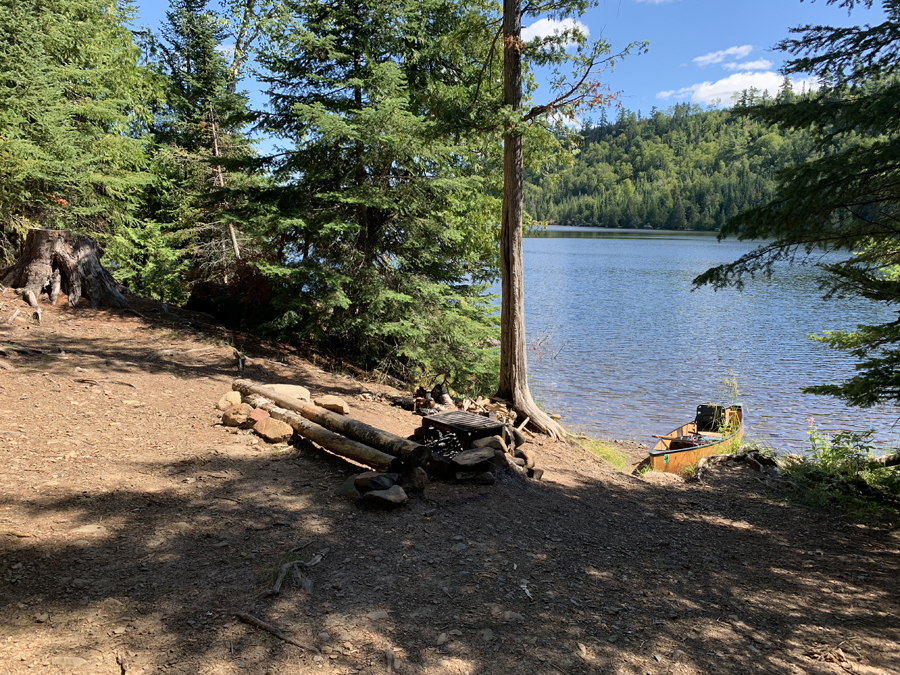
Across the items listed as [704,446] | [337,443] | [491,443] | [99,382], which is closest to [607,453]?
[704,446]

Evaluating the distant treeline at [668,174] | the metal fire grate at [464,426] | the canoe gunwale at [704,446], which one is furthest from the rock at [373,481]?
the distant treeline at [668,174]

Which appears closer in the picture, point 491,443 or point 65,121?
point 491,443

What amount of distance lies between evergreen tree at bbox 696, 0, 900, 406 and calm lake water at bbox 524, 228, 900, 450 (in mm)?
4276

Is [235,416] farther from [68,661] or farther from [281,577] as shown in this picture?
[68,661]

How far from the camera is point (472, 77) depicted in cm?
1167

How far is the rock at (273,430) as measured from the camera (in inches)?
234

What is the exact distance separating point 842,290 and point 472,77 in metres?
8.24

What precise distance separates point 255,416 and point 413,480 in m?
2.19

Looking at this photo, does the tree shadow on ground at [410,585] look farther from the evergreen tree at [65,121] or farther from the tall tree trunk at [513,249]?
the evergreen tree at [65,121]

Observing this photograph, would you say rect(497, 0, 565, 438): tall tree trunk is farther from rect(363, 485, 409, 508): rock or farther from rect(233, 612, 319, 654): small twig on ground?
rect(233, 612, 319, 654): small twig on ground

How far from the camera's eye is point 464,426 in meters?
6.38

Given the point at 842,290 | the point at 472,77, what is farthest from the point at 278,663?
the point at 472,77

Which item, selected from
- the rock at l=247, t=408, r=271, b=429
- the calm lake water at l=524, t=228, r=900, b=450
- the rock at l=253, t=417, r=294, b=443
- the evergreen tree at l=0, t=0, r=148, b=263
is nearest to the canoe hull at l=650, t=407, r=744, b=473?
the calm lake water at l=524, t=228, r=900, b=450

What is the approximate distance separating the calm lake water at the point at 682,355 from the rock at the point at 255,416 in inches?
378
